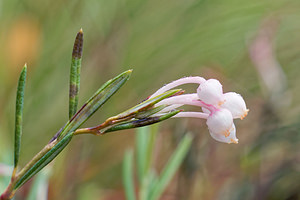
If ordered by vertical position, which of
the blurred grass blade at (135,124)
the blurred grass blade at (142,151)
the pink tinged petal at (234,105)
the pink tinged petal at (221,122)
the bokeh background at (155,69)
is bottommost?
the blurred grass blade at (135,124)

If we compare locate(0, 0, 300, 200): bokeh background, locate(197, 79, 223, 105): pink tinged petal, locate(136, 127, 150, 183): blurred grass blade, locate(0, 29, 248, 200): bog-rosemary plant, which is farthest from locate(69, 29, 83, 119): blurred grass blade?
locate(0, 0, 300, 200): bokeh background

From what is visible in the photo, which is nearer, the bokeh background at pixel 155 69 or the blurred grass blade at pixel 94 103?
the blurred grass blade at pixel 94 103

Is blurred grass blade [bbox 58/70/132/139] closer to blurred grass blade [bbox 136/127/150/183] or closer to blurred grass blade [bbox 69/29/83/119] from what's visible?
blurred grass blade [bbox 69/29/83/119]

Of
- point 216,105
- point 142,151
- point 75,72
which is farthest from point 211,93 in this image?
point 142,151

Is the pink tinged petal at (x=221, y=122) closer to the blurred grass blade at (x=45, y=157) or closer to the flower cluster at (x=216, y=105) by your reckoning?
the flower cluster at (x=216, y=105)

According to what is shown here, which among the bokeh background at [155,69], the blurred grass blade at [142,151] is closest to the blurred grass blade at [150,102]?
the blurred grass blade at [142,151]

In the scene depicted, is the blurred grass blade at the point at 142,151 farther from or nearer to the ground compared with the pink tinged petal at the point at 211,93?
farther from the ground
